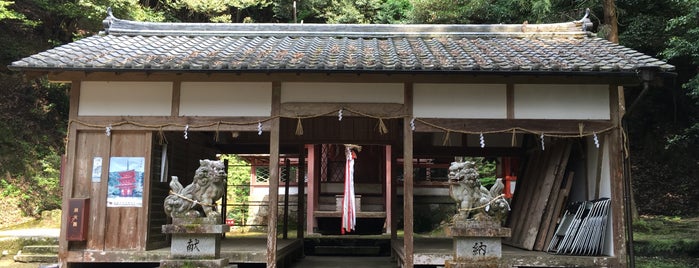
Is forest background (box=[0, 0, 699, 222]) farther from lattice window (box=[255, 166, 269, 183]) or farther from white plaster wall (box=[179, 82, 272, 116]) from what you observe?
white plaster wall (box=[179, 82, 272, 116])

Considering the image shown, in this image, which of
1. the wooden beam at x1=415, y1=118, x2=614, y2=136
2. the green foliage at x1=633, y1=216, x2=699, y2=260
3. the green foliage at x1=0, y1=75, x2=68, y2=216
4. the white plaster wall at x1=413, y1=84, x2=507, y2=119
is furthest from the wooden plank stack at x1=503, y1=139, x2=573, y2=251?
the green foliage at x1=0, y1=75, x2=68, y2=216

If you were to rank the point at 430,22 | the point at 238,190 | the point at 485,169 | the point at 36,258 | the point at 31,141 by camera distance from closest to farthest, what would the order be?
the point at 36,258, the point at 31,141, the point at 430,22, the point at 238,190, the point at 485,169

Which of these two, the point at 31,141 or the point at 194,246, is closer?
the point at 194,246

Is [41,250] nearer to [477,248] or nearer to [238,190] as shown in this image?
[477,248]

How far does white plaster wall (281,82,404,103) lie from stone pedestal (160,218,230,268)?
262 centimetres

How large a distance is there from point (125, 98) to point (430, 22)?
1379 centimetres

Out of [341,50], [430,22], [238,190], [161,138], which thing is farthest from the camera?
[238,190]

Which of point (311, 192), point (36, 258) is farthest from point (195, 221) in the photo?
point (311, 192)

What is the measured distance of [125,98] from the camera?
8812 mm

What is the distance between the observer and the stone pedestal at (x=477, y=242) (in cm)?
711

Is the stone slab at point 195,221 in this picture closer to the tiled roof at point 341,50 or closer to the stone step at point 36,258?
the tiled roof at point 341,50

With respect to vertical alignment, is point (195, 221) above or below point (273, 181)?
below

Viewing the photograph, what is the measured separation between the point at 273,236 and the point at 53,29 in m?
18.2

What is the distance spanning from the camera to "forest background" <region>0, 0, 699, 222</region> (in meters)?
16.1
